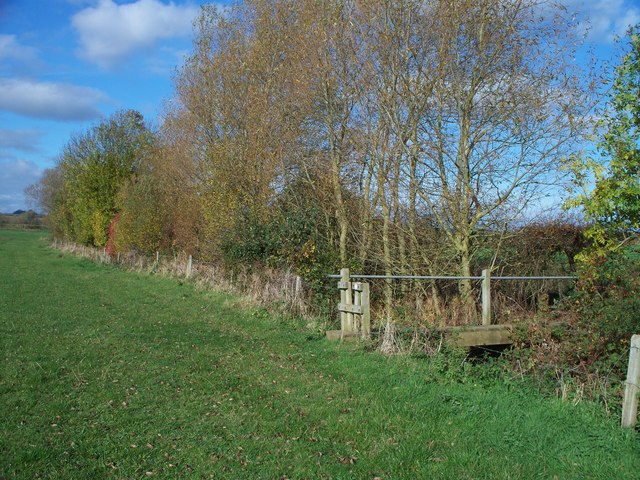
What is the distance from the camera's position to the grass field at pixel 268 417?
15.8ft

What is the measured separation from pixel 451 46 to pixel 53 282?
16.5 m

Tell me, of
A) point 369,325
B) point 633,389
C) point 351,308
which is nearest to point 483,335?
point 369,325

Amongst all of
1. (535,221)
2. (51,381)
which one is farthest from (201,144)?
(51,381)

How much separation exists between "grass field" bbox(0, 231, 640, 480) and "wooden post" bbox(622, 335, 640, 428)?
0.17 meters

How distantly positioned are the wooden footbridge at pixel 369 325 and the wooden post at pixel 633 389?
3.84 metres

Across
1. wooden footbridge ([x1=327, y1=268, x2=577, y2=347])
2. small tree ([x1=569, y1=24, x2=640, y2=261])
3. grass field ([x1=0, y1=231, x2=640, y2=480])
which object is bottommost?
grass field ([x1=0, y1=231, x2=640, y2=480])

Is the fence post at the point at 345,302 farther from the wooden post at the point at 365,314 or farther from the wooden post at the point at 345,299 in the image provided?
the wooden post at the point at 365,314

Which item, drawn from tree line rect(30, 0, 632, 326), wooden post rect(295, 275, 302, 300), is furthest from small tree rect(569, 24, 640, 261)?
wooden post rect(295, 275, 302, 300)

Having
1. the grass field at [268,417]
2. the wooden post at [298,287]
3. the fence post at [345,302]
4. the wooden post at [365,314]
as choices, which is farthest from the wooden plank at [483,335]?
the wooden post at [298,287]

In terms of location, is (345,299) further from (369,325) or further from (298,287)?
(298,287)

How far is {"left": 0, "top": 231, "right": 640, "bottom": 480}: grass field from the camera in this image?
4824mm

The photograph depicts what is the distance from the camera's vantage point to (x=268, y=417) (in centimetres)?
607

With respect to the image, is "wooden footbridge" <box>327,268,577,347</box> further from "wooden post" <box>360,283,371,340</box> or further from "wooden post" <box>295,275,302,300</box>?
"wooden post" <box>295,275,302,300</box>

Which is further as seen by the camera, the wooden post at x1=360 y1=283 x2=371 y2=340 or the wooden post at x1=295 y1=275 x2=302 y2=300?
the wooden post at x1=295 y1=275 x2=302 y2=300
